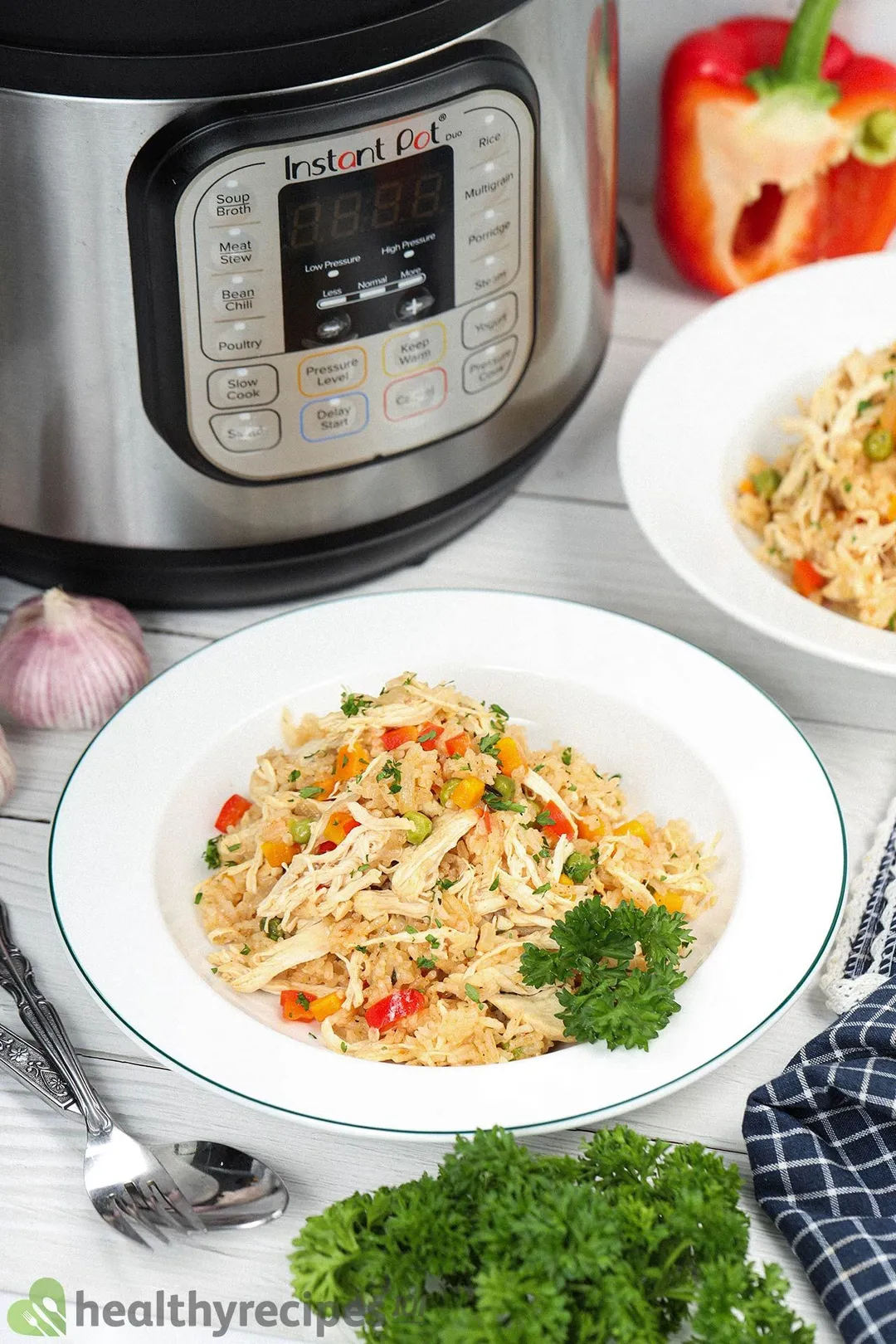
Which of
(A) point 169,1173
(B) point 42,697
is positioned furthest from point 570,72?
(A) point 169,1173

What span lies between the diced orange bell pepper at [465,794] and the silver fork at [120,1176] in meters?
0.31

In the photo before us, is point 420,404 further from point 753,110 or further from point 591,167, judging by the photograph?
point 753,110

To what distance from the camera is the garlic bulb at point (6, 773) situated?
1.24m

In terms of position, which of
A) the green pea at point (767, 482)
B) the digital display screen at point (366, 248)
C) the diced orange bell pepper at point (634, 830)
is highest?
the digital display screen at point (366, 248)

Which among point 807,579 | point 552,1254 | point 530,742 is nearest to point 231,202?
point 530,742

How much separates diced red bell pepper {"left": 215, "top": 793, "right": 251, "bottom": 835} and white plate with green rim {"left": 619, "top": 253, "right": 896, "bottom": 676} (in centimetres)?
39

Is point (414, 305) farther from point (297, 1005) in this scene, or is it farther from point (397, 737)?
point (297, 1005)

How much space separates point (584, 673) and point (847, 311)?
Answer: 531 mm

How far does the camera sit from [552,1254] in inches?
31.9

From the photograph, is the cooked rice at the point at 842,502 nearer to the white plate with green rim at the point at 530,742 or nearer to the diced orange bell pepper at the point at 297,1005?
the white plate with green rim at the point at 530,742

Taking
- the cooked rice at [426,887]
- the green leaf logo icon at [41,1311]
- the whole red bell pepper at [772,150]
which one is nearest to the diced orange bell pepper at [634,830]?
the cooked rice at [426,887]

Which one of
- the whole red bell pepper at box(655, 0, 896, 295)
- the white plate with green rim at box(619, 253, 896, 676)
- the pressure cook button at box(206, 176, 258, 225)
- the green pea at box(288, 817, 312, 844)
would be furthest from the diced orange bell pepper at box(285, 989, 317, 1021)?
the whole red bell pepper at box(655, 0, 896, 295)

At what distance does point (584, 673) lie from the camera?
125cm

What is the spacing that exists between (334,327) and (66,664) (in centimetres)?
36
